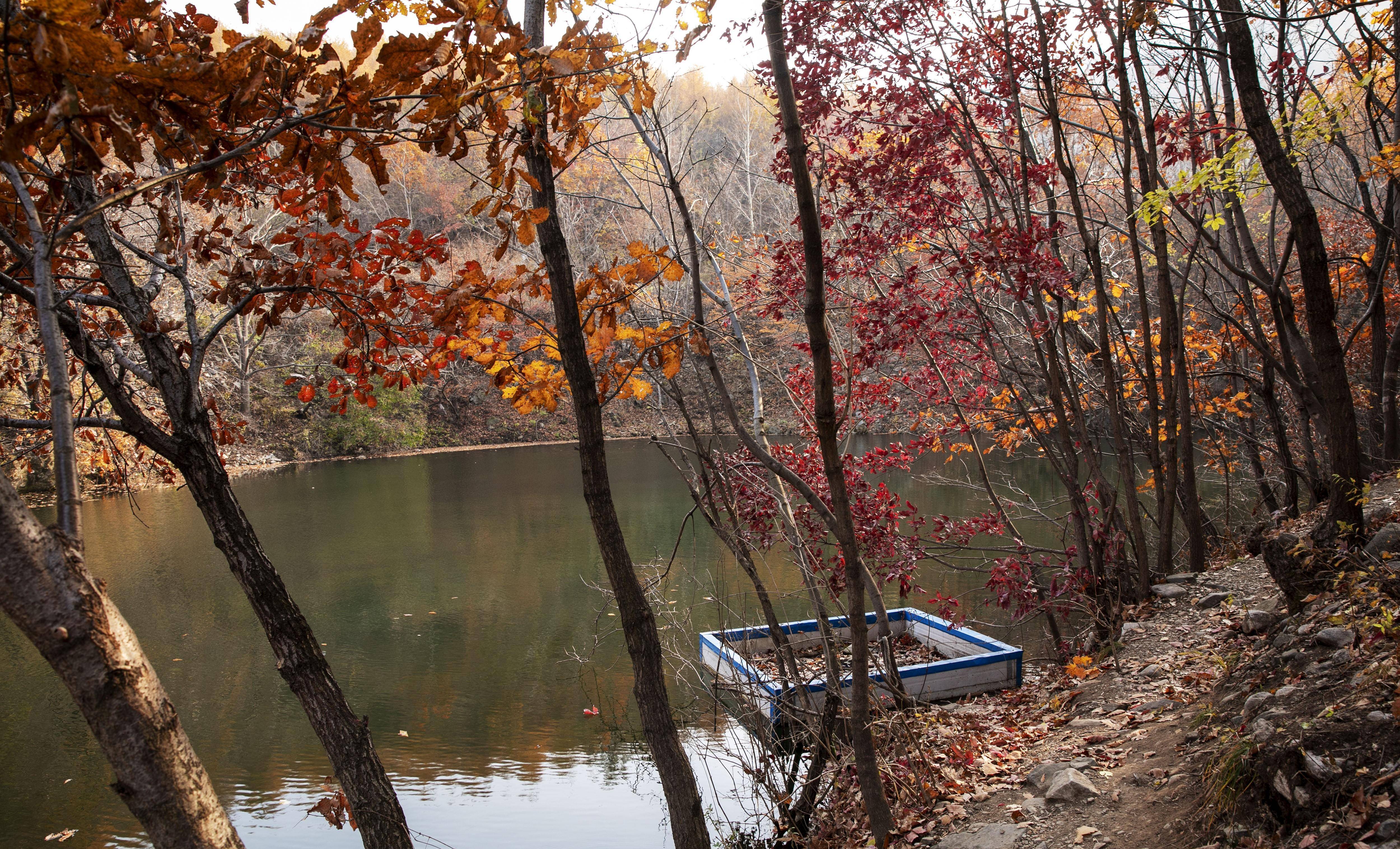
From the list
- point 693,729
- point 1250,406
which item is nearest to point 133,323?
point 693,729

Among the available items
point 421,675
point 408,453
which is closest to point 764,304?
point 421,675

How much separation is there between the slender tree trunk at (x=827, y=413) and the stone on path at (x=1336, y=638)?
155 cm

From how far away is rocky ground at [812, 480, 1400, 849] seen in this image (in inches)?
87.1

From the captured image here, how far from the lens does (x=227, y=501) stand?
3.12m

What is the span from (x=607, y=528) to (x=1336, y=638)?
7.94 feet

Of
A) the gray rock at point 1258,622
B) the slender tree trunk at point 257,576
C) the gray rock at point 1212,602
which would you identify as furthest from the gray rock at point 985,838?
the gray rock at point 1212,602

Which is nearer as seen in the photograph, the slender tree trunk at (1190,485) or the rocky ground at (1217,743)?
the rocky ground at (1217,743)

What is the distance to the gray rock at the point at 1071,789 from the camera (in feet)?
9.76

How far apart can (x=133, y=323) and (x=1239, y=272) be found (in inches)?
225

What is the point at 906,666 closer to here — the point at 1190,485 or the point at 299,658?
the point at 1190,485

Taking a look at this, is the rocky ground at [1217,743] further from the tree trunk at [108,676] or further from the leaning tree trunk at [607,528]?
the tree trunk at [108,676]

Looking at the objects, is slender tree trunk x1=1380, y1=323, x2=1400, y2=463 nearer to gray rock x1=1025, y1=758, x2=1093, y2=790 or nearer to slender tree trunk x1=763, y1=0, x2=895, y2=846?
gray rock x1=1025, y1=758, x2=1093, y2=790

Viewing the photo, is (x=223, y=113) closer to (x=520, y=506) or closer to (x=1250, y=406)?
(x=1250, y=406)

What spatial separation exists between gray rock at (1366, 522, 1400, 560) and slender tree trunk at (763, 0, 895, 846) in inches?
84.5
